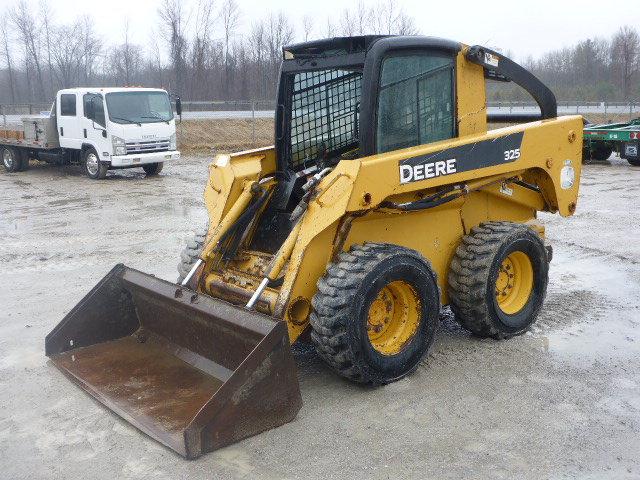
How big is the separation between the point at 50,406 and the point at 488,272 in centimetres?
309

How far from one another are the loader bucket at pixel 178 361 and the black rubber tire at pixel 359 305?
0.36 metres

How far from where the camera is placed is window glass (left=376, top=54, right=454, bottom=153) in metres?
4.85

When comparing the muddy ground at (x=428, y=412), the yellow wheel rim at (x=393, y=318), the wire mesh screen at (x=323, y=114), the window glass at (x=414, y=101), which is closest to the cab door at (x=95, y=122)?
the muddy ground at (x=428, y=412)

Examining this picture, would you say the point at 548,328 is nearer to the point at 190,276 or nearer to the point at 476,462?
the point at 476,462

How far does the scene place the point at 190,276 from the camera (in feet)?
16.5

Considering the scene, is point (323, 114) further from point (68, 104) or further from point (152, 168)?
point (68, 104)

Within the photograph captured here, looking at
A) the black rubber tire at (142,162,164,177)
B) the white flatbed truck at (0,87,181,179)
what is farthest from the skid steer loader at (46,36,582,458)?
the black rubber tire at (142,162,164,177)

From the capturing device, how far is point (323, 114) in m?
5.46

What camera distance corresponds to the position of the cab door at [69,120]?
16.8 metres

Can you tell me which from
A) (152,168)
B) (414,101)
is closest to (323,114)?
(414,101)

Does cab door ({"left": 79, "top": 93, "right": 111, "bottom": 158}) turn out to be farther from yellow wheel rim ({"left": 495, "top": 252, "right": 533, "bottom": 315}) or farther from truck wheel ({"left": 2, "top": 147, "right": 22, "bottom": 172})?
yellow wheel rim ({"left": 495, "top": 252, "right": 533, "bottom": 315})

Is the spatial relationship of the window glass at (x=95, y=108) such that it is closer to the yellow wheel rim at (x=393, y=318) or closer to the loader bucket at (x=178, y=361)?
the loader bucket at (x=178, y=361)

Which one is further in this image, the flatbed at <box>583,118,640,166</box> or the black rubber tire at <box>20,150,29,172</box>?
the black rubber tire at <box>20,150,29,172</box>

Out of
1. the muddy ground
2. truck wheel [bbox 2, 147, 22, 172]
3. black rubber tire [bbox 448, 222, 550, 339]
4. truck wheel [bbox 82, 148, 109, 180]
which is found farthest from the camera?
truck wheel [bbox 2, 147, 22, 172]
